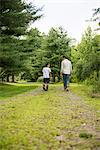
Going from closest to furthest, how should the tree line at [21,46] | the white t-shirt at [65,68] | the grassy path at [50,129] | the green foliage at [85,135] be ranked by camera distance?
the grassy path at [50,129]
the green foliage at [85,135]
the white t-shirt at [65,68]
the tree line at [21,46]

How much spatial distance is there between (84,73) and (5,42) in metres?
7.31

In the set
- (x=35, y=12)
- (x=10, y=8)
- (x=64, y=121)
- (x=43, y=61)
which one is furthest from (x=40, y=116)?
(x=43, y=61)

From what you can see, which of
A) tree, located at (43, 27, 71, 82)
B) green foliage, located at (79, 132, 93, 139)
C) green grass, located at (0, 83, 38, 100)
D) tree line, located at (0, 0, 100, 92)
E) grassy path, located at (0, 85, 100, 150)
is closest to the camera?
grassy path, located at (0, 85, 100, 150)

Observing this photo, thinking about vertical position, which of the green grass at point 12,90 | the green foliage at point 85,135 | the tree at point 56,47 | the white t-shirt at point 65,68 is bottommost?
the green grass at point 12,90

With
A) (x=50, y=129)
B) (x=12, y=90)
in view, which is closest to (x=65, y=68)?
(x=12, y=90)

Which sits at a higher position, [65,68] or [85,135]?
[65,68]

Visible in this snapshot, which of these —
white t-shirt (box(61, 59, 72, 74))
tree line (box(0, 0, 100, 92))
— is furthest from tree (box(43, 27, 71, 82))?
white t-shirt (box(61, 59, 72, 74))

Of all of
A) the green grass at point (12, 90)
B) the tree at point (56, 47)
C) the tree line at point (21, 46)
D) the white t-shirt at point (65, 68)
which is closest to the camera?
the green grass at point (12, 90)

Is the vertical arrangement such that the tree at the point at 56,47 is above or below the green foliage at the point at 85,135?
above

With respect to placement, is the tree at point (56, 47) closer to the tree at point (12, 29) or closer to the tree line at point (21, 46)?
the tree line at point (21, 46)

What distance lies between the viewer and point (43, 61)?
55094 mm

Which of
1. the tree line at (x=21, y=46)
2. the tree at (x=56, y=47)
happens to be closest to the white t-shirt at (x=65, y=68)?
the tree line at (x=21, y=46)

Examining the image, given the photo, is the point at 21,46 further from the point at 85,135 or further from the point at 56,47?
the point at 56,47

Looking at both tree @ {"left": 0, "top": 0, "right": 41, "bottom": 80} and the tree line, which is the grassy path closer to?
the tree line
